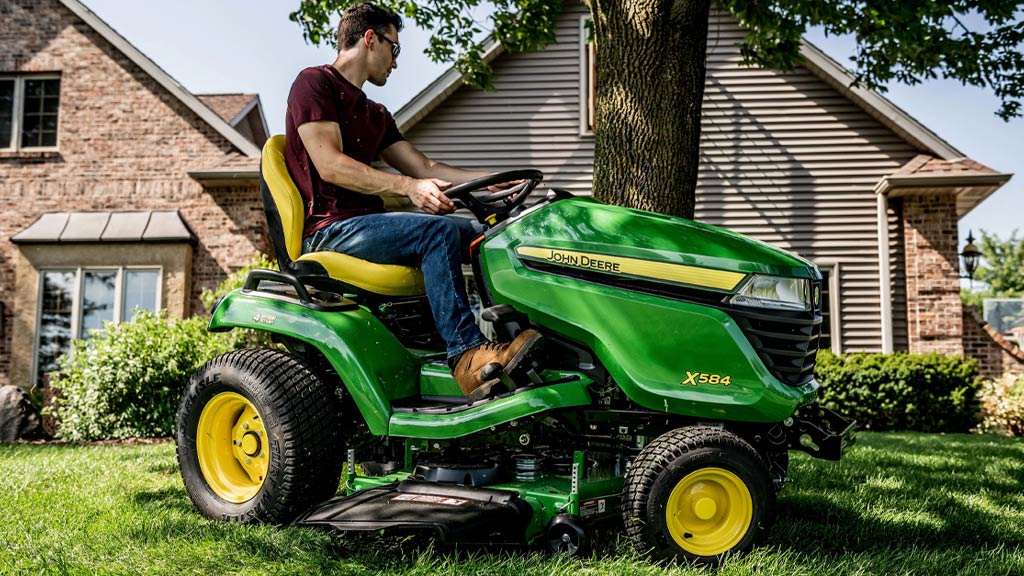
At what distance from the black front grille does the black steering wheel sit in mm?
921

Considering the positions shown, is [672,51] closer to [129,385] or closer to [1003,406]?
[129,385]

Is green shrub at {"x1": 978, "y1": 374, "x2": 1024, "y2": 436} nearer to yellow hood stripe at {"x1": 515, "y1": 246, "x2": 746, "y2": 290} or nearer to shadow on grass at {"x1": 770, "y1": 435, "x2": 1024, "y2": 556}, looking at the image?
shadow on grass at {"x1": 770, "y1": 435, "x2": 1024, "y2": 556}

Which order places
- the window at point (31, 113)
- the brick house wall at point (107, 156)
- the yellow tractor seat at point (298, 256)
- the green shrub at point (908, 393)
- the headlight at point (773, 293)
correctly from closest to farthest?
the headlight at point (773, 293)
the yellow tractor seat at point (298, 256)
the green shrub at point (908, 393)
the brick house wall at point (107, 156)
the window at point (31, 113)

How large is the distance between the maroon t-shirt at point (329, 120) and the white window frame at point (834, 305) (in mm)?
8977

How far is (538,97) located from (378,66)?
834cm

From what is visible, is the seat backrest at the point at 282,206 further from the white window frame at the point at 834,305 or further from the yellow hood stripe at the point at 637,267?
the white window frame at the point at 834,305

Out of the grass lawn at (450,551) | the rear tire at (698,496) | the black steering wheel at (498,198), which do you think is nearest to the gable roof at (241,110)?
the grass lawn at (450,551)

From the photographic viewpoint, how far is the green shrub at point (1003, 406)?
10031 mm

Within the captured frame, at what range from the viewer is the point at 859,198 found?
37.2 ft

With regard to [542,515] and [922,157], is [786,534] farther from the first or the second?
[922,157]

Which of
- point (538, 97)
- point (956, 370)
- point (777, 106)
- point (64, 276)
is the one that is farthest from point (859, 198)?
point (64, 276)

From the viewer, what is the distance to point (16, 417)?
8.58 meters

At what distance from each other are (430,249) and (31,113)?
36.3ft

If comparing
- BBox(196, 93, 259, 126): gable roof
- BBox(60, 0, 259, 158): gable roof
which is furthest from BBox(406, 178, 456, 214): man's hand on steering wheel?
BBox(196, 93, 259, 126): gable roof
